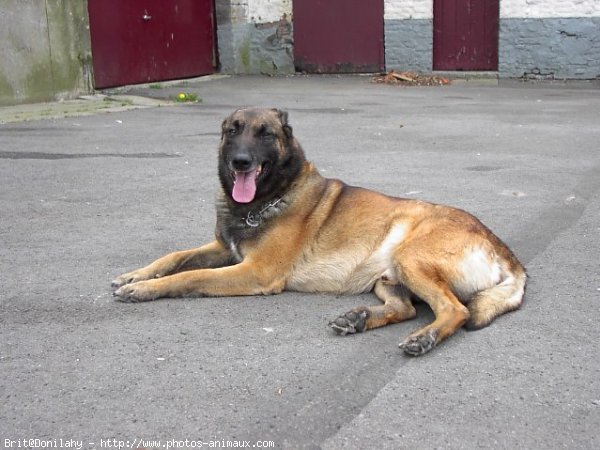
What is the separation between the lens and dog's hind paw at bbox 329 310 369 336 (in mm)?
4266

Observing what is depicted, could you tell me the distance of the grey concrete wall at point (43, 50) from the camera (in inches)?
546

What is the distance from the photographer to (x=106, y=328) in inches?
171

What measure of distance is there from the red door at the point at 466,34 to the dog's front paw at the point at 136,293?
16.2 metres

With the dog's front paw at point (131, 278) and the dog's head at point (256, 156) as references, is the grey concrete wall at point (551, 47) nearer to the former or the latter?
the dog's head at point (256, 156)

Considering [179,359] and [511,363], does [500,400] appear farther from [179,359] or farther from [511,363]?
[179,359]

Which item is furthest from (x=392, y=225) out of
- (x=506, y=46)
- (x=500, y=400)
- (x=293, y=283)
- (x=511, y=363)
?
(x=506, y=46)


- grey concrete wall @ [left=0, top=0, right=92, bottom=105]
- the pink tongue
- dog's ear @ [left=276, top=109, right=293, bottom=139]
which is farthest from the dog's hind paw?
grey concrete wall @ [left=0, top=0, right=92, bottom=105]

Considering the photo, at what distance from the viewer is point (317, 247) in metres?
4.96

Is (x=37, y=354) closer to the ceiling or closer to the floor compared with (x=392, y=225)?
closer to the floor

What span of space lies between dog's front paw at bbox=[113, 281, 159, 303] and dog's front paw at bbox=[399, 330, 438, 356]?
160cm

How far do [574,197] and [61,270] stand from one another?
15.9 ft

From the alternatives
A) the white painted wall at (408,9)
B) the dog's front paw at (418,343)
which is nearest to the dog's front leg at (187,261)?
the dog's front paw at (418,343)

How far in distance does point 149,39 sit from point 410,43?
645 cm

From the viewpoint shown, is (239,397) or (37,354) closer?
(239,397)
